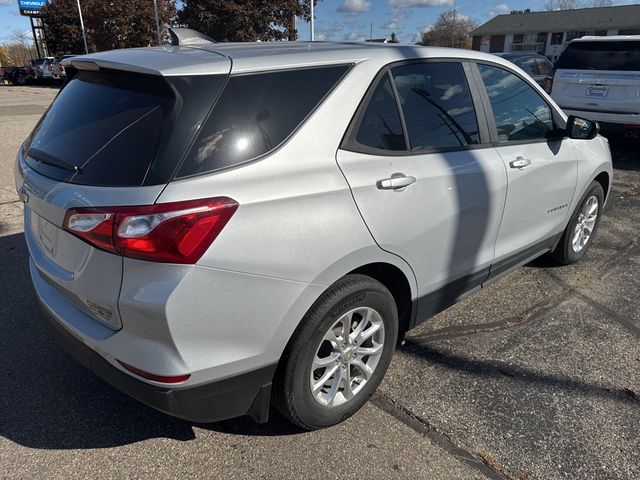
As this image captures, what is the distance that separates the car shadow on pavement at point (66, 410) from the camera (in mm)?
2516

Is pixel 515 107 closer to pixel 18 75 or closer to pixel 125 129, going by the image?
pixel 125 129

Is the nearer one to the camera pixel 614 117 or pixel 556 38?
pixel 614 117

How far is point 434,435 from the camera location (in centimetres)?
254

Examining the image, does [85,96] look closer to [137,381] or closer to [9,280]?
[137,381]

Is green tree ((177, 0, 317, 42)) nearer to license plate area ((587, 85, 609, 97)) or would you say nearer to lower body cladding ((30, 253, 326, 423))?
license plate area ((587, 85, 609, 97))

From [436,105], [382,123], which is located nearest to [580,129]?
[436,105]

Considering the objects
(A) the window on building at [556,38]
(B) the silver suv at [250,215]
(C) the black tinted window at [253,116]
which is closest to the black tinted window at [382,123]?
(B) the silver suv at [250,215]

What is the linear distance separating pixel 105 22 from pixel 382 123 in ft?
131

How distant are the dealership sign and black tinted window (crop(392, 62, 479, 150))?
49.8 meters

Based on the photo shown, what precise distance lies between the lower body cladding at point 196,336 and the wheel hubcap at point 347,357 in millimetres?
319

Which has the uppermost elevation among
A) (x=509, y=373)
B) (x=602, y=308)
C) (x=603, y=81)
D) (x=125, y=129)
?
(x=125, y=129)

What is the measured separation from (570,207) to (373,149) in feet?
7.89

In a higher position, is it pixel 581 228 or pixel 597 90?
pixel 597 90

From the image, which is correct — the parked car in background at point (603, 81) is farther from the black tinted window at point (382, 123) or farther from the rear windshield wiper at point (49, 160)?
the rear windshield wiper at point (49, 160)
